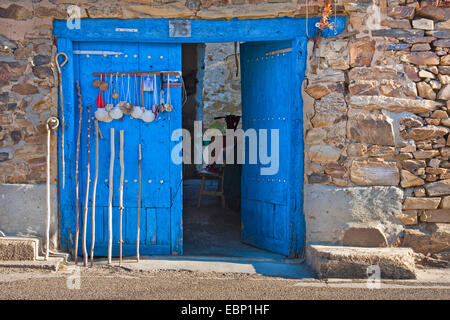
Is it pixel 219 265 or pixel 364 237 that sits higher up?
pixel 364 237

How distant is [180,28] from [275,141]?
1533 millimetres

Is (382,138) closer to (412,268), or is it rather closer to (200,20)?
(412,268)

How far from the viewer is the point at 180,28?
17.5 ft

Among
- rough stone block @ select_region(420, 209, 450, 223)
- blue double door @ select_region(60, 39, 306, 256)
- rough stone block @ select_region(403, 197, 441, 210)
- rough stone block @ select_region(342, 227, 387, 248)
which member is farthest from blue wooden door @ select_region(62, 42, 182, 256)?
rough stone block @ select_region(420, 209, 450, 223)

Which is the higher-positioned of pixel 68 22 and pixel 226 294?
pixel 68 22

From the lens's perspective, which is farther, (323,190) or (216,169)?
(216,169)

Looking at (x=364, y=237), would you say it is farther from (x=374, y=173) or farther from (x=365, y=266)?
(x=374, y=173)

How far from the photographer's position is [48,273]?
486 centimetres

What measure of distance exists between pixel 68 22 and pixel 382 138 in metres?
3.31

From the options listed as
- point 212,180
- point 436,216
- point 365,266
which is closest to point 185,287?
point 365,266

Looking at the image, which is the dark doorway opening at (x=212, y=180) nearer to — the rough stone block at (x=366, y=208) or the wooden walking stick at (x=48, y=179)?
the rough stone block at (x=366, y=208)

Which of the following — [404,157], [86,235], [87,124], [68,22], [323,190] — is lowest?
[86,235]
